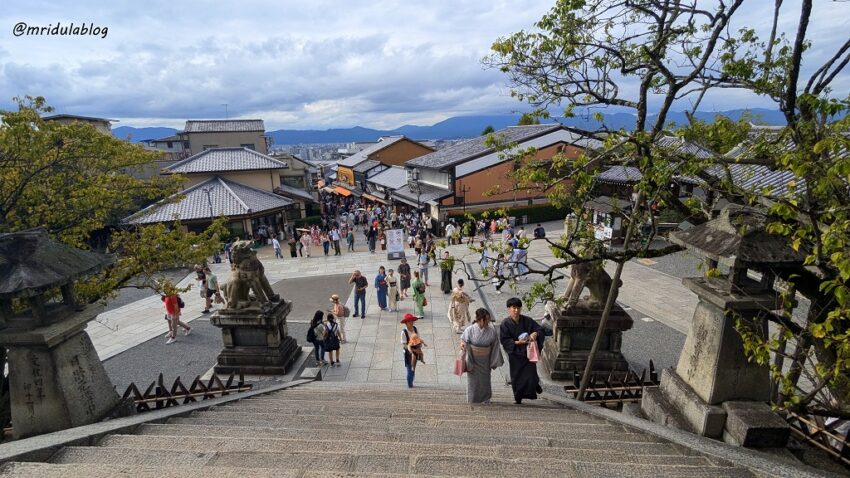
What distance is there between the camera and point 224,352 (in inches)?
361

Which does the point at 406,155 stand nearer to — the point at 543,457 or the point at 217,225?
the point at 217,225

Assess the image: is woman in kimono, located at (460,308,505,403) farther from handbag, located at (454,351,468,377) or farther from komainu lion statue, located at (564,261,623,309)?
komainu lion statue, located at (564,261,623,309)

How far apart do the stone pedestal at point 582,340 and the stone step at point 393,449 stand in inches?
172

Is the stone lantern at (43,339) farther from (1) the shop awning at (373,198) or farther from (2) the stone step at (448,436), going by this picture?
(1) the shop awning at (373,198)

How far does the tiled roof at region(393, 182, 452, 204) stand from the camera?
97.0ft

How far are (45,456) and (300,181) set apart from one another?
3710cm

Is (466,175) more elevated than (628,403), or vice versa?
(466,175)

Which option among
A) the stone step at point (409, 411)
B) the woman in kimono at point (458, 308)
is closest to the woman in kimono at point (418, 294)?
the woman in kimono at point (458, 308)

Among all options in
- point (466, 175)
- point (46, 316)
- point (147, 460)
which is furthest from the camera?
point (466, 175)

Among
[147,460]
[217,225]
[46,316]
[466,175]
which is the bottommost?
[147,460]

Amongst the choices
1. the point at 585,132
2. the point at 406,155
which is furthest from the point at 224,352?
the point at 406,155

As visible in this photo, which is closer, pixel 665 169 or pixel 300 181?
pixel 665 169

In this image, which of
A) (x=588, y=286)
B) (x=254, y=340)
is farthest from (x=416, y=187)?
(x=588, y=286)

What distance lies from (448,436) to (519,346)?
182cm
